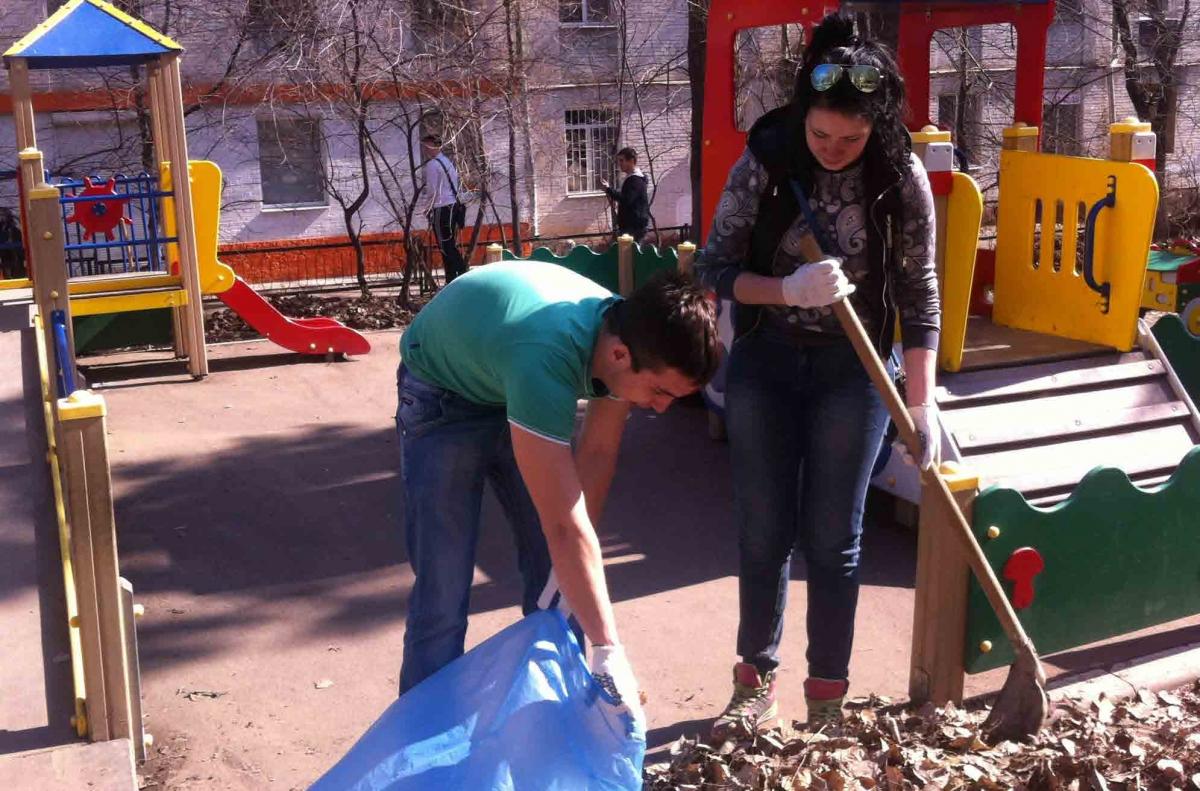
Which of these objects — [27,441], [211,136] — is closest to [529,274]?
[27,441]

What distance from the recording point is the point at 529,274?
7.81ft

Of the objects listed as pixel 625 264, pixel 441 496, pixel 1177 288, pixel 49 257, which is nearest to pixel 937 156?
pixel 441 496

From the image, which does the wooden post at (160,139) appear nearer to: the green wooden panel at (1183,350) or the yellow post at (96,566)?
the yellow post at (96,566)

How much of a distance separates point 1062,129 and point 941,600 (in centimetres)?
1950

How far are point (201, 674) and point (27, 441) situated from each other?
2.07 metres

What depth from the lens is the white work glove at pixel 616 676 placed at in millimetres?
2246

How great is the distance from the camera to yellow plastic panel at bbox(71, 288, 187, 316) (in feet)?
25.8

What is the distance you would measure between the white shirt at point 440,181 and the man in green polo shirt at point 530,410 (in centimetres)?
965

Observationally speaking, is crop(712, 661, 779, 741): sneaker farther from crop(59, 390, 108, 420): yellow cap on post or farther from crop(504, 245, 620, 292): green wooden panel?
crop(504, 245, 620, 292): green wooden panel

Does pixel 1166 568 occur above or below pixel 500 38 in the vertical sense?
below

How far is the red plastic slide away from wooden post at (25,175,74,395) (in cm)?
199

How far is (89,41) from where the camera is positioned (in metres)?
7.98

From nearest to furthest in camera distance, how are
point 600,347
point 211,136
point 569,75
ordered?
point 600,347
point 211,136
point 569,75

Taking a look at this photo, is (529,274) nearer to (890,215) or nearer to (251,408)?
(890,215)
